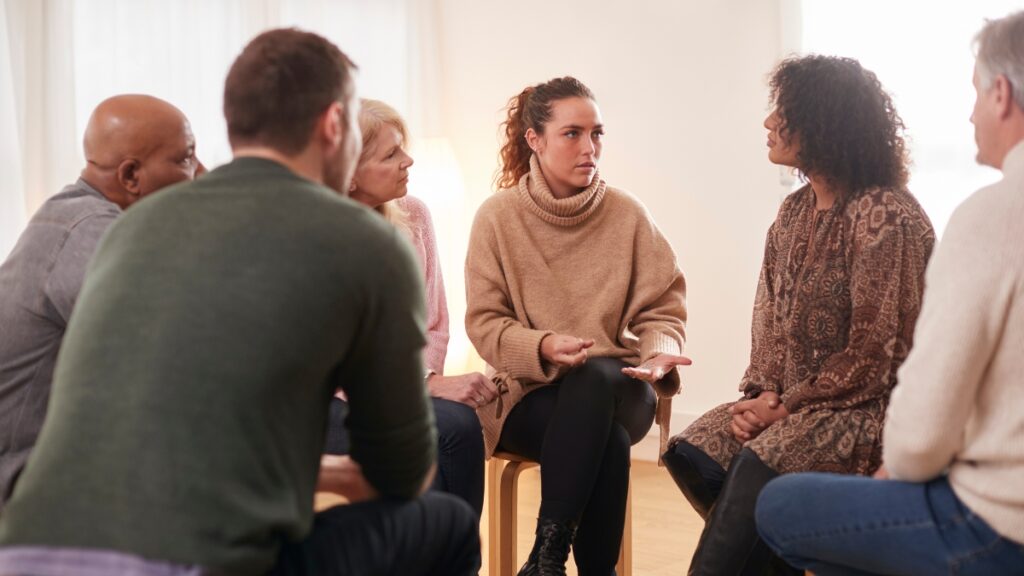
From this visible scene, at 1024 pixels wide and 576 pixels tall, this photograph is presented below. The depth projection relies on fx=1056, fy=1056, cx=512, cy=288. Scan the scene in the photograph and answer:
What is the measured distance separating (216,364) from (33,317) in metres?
0.76

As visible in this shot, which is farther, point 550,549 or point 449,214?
point 449,214

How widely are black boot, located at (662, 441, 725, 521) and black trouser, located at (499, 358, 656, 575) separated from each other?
0.14 meters

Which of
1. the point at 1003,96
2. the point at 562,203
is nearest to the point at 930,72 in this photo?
the point at 562,203

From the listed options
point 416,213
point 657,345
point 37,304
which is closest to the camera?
point 37,304

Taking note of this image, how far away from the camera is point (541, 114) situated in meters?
2.80

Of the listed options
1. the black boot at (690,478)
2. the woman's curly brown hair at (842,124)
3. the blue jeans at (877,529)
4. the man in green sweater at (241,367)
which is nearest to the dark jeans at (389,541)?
the man in green sweater at (241,367)

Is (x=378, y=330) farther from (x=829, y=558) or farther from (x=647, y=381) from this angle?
(x=647, y=381)

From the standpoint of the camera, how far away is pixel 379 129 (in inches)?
103

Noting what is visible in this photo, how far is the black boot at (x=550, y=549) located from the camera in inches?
86.9

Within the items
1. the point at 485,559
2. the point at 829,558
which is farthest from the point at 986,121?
the point at 485,559

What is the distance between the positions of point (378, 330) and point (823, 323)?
1177 millimetres

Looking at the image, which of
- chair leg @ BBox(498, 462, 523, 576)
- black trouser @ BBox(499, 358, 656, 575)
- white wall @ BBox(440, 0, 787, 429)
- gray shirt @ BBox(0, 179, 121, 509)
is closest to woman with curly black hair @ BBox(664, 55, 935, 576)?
black trouser @ BBox(499, 358, 656, 575)

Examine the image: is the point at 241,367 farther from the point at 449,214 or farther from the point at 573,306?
the point at 449,214

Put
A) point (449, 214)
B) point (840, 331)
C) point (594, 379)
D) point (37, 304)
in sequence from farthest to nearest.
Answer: point (449, 214) → point (594, 379) → point (840, 331) → point (37, 304)
